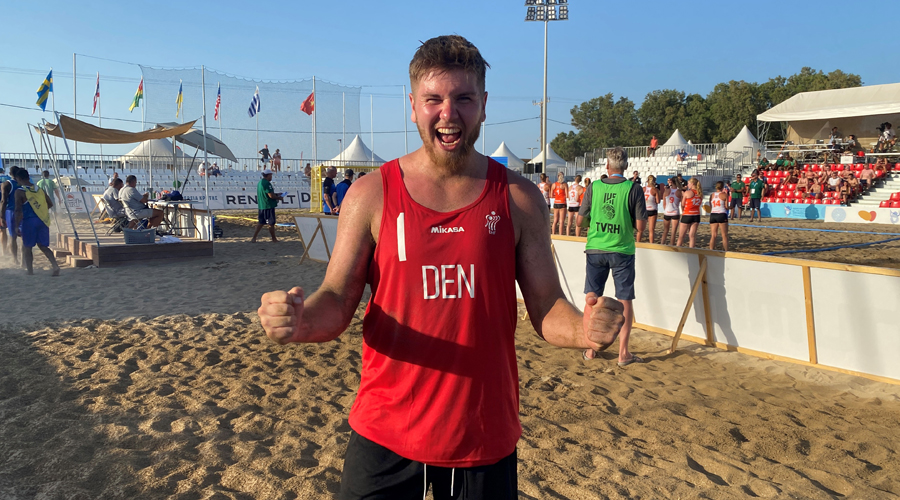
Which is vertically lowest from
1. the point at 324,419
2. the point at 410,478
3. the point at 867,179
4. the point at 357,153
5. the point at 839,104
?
the point at 324,419

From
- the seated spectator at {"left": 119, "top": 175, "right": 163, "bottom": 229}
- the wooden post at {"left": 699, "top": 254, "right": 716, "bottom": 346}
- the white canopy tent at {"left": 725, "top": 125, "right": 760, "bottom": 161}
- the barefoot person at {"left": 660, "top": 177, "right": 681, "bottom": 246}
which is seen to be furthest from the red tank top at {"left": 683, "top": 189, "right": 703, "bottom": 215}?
the white canopy tent at {"left": 725, "top": 125, "right": 760, "bottom": 161}

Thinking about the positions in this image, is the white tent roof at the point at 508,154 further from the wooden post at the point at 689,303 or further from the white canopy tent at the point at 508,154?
the wooden post at the point at 689,303

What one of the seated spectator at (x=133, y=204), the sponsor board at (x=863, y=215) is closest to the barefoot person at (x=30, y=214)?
the seated spectator at (x=133, y=204)

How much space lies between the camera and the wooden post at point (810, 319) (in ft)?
16.7

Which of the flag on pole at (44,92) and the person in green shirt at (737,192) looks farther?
the person in green shirt at (737,192)

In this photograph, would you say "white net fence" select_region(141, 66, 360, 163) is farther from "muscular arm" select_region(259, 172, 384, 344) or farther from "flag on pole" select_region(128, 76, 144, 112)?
"muscular arm" select_region(259, 172, 384, 344)

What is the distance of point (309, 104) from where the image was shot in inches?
1085

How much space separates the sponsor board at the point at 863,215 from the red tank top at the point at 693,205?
46.8 ft

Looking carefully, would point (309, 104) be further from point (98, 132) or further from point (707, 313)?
point (707, 313)

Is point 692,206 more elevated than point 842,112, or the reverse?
point 842,112

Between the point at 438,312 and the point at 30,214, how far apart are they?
404 inches

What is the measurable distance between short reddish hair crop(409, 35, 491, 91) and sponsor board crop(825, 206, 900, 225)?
82.5ft

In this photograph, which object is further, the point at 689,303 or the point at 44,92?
the point at 44,92

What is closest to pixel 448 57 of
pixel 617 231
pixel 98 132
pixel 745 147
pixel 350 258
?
pixel 350 258
